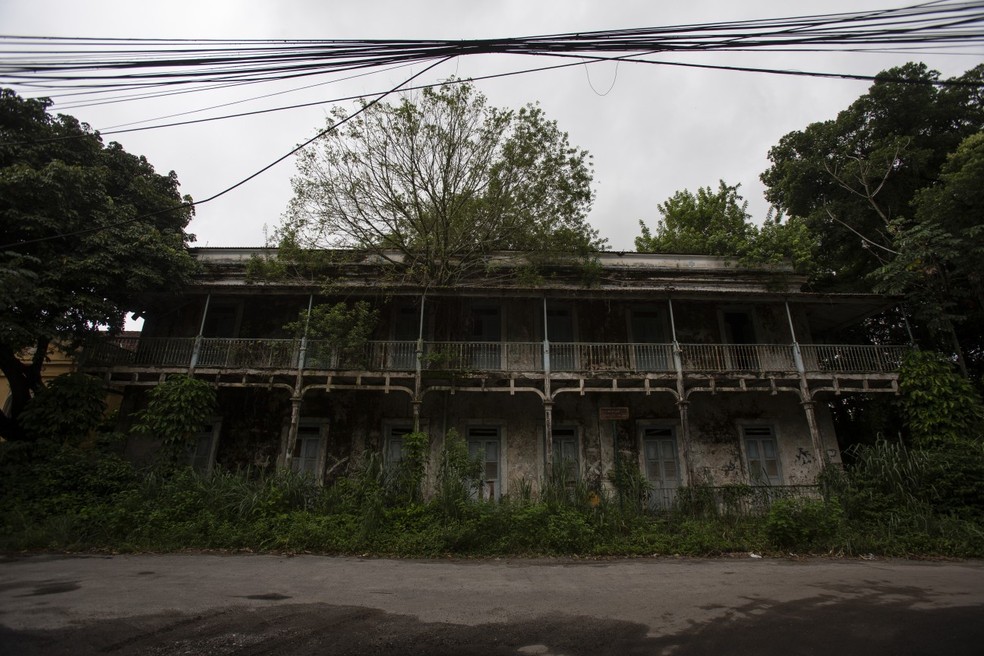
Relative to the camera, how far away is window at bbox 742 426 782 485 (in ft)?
40.7

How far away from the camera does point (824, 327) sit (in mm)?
14906

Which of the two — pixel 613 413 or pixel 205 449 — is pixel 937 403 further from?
pixel 205 449

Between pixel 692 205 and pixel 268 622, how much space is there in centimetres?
2341

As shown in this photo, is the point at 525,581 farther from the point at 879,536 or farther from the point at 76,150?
the point at 76,150

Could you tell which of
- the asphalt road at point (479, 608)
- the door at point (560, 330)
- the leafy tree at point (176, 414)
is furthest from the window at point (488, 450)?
the leafy tree at point (176, 414)

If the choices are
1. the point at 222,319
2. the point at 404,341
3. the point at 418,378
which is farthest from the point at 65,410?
the point at 418,378

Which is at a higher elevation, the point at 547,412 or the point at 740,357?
the point at 740,357

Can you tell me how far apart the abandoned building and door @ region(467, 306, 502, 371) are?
0.05 metres

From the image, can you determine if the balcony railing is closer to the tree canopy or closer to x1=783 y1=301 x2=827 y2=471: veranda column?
x1=783 y1=301 x2=827 y2=471: veranda column

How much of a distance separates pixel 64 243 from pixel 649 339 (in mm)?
14025

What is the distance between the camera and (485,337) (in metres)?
13.6

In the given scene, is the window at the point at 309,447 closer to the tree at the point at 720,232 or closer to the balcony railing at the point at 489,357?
the balcony railing at the point at 489,357

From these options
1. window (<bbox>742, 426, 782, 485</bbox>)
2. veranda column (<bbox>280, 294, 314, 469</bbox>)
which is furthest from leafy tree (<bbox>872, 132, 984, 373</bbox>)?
veranda column (<bbox>280, 294, 314, 469</bbox>)

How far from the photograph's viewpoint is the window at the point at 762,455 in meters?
12.4
